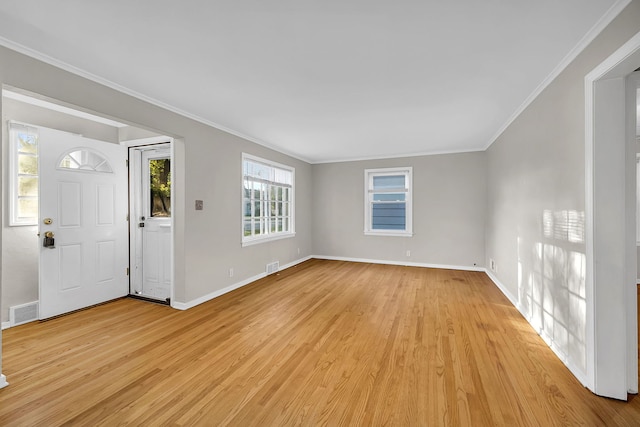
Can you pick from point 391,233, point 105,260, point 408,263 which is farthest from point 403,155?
point 105,260

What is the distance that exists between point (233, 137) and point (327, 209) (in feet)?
10.3

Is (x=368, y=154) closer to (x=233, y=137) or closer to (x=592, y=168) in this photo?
(x=233, y=137)

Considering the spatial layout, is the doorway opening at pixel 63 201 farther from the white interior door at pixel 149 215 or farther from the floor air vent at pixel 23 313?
the white interior door at pixel 149 215

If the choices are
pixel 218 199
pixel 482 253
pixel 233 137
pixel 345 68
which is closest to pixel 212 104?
pixel 233 137

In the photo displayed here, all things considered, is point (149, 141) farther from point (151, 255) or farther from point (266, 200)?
point (266, 200)

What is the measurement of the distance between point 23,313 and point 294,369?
3176 mm

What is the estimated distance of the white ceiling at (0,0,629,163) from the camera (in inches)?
63.9

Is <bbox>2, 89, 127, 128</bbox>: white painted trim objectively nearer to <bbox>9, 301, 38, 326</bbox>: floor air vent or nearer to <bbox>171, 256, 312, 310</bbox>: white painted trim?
<bbox>9, 301, 38, 326</bbox>: floor air vent

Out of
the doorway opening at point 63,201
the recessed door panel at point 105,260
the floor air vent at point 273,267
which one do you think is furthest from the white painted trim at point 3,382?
the floor air vent at point 273,267

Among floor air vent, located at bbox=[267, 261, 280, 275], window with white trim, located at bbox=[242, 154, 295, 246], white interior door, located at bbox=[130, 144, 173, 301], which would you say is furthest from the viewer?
floor air vent, located at bbox=[267, 261, 280, 275]

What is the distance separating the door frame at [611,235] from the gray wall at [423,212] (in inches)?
149

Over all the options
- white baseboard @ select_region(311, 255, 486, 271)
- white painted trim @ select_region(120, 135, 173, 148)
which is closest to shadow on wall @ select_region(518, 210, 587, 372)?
white baseboard @ select_region(311, 255, 486, 271)

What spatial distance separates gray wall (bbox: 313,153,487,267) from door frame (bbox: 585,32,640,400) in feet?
12.4

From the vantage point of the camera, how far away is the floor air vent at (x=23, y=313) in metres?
2.81
